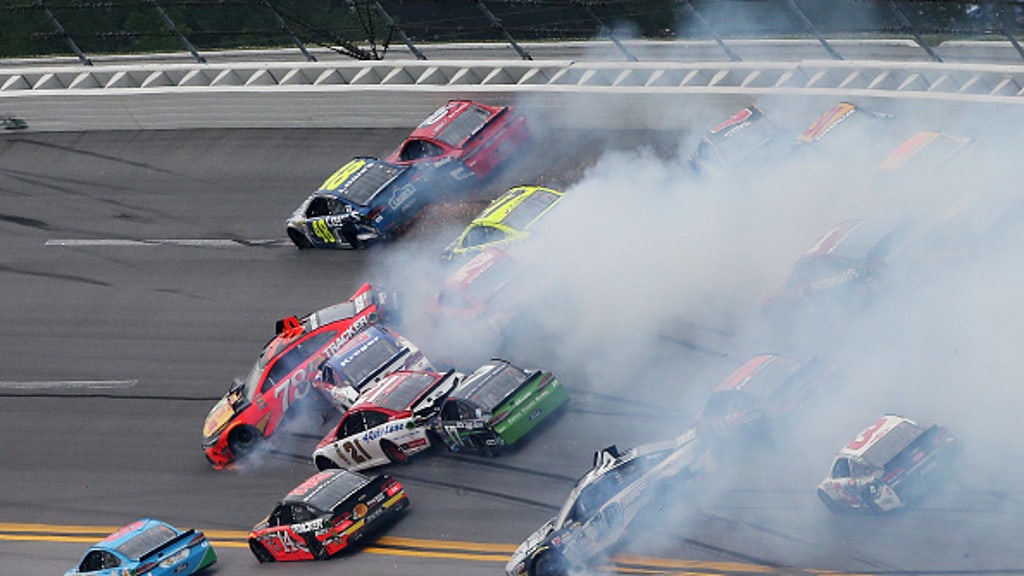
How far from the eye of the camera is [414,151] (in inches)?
1262

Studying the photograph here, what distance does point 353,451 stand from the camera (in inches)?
992

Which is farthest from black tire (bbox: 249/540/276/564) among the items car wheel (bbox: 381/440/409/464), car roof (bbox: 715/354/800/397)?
car roof (bbox: 715/354/800/397)

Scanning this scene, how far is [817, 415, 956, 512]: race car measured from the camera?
66.4ft

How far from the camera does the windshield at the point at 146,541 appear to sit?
23.8m

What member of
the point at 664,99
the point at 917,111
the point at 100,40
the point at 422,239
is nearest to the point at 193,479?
the point at 422,239

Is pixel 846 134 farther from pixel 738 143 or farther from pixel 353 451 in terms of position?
pixel 353 451

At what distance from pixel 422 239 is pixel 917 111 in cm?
967

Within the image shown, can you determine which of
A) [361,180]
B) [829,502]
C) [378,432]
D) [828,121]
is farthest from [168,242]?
[829,502]

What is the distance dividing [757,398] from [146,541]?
9.48 metres

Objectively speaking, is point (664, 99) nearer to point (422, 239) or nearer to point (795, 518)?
point (422, 239)

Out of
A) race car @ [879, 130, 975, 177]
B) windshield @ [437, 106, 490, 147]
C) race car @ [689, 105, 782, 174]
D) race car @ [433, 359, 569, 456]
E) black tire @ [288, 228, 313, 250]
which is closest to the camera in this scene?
race car @ [433, 359, 569, 456]

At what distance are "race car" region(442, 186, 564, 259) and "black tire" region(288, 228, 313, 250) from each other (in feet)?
12.4

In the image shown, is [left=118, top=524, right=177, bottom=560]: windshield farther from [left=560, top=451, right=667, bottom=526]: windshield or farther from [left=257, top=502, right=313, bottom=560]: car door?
[left=560, top=451, right=667, bottom=526]: windshield

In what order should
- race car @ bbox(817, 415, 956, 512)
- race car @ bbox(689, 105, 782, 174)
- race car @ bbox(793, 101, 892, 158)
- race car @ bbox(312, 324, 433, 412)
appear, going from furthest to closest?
1. race car @ bbox(689, 105, 782, 174)
2. race car @ bbox(793, 101, 892, 158)
3. race car @ bbox(312, 324, 433, 412)
4. race car @ bbox(817, 415, 956, 512)
